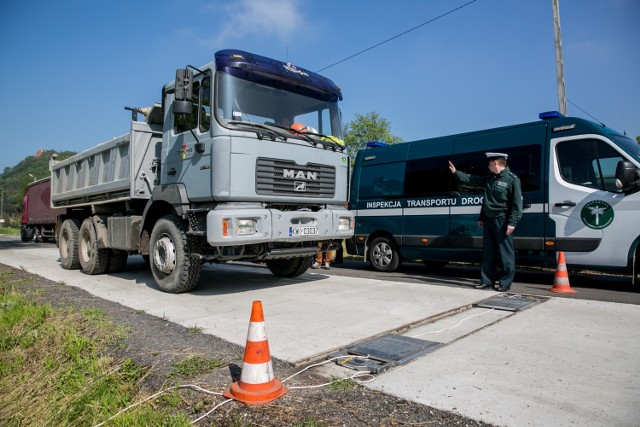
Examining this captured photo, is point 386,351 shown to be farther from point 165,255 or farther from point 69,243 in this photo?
point 69,243

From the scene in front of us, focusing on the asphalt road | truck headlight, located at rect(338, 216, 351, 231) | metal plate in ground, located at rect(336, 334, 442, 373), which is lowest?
metal plate in ground, located at rect(336, 334, 442, 373)

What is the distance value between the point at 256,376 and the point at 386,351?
3.92 feet

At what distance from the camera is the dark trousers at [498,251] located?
607 cm

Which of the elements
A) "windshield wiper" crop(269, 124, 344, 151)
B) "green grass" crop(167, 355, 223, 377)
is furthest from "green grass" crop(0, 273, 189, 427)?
"windshield wiper" crop(269, 124, 344, 151)

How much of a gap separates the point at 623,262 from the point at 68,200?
1017 centimetres

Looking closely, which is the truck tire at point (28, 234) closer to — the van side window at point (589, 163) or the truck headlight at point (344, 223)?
the truck headlight at point (344, 223)

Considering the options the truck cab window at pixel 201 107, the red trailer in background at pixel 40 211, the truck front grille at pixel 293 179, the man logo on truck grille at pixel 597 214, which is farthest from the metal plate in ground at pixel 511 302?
the red trailer in background at pixel 40 211

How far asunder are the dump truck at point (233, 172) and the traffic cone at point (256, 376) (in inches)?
98.6

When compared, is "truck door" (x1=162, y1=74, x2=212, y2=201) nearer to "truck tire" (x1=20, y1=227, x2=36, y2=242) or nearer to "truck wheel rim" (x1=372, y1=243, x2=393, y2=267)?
"truck wheel rim" (x1=372, y1=243, x2=393, y2=267)

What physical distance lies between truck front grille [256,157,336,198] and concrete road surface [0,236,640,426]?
1363 mm

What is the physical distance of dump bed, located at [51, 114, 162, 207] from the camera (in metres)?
6.84

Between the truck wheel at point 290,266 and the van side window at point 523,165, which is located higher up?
the van side window at point 523,165

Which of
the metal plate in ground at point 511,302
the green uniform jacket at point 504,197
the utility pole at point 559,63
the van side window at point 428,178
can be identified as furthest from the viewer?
the utility pole at point 559,63

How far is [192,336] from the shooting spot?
12.6ft
